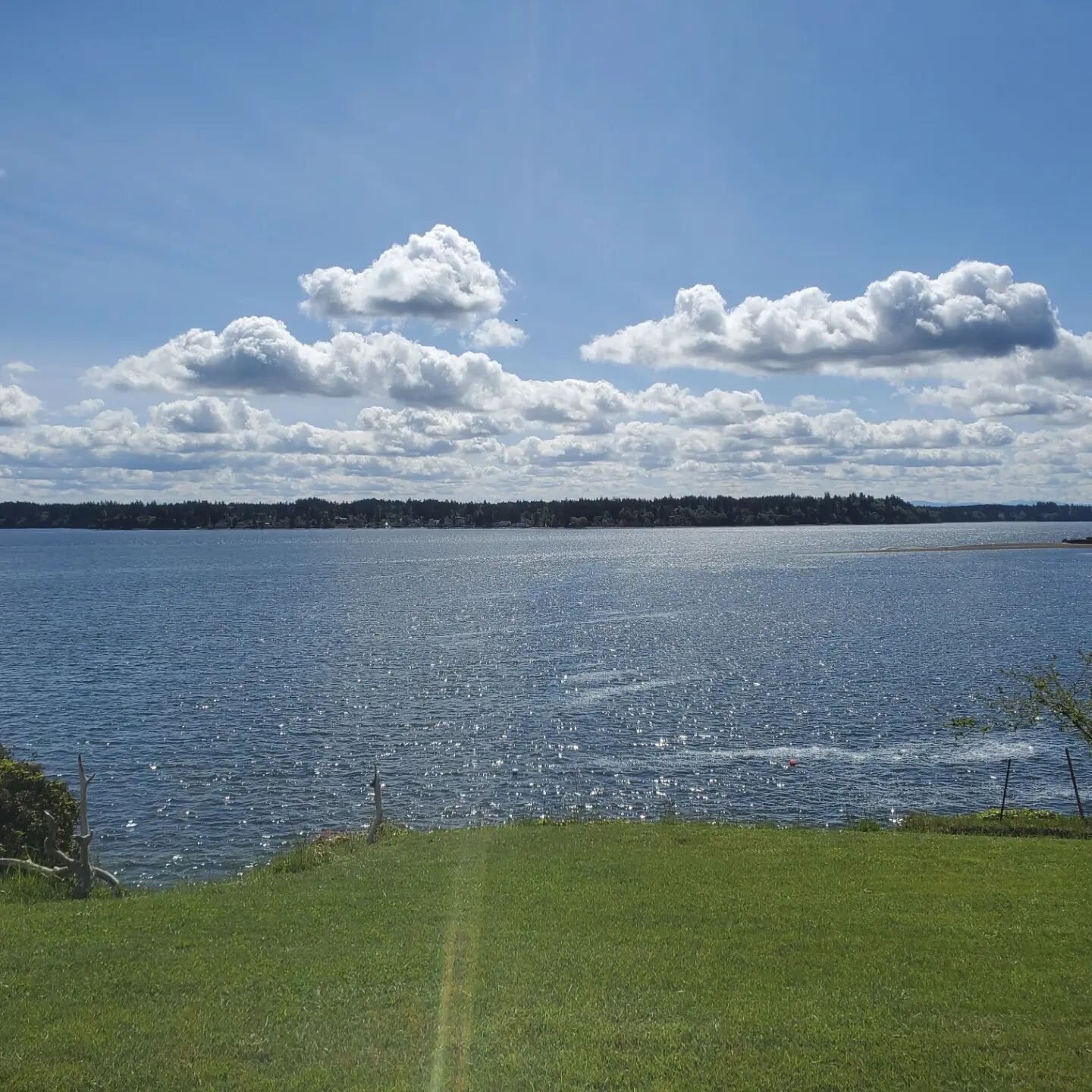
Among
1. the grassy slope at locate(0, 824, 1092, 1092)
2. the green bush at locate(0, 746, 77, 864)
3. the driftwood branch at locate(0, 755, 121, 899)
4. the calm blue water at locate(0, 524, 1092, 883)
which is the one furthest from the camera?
the calm blue water at locate(0, 524, 1092, 883)

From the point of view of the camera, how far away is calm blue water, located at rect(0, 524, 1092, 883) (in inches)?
1495

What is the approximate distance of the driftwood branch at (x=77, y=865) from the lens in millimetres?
21328

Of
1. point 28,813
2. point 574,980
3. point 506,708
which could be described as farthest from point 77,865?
point 506,708

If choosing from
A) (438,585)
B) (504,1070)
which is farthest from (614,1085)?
(438,585)

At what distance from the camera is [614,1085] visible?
1099 cm

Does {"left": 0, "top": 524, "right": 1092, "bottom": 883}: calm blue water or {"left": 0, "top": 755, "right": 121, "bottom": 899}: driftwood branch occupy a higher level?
{"left": 0, "top": 755, "right": 121, "bottom": 899}: driftwood branch

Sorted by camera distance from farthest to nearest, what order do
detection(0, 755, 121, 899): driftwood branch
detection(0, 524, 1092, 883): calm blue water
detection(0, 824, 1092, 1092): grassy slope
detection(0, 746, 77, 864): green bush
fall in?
detection(0, 524, 1092, 883): calm blue water
detection(0, 746, 77, 864): green bush
detection(0, 755, 121, 899): driftwood branch
detection(0, 824, 1092, 1092): grassy slope

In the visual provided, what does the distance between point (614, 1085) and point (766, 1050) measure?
6.72 ft

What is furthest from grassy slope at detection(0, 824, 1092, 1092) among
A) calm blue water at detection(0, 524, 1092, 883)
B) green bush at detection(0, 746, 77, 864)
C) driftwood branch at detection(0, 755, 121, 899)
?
calm blue water at detection(0, 524, 1092, 883)

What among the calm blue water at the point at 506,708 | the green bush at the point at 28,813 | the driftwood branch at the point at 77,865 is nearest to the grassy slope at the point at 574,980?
the driftwood branch at the point at 77,865

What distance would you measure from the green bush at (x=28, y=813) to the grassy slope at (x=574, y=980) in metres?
5.74

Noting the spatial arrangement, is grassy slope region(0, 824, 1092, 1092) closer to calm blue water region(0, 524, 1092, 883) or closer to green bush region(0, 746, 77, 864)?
green bush region(0, 746, 77, 864)

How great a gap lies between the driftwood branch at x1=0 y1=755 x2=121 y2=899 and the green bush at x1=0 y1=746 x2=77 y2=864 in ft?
6.33

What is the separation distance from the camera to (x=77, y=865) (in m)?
21.5
